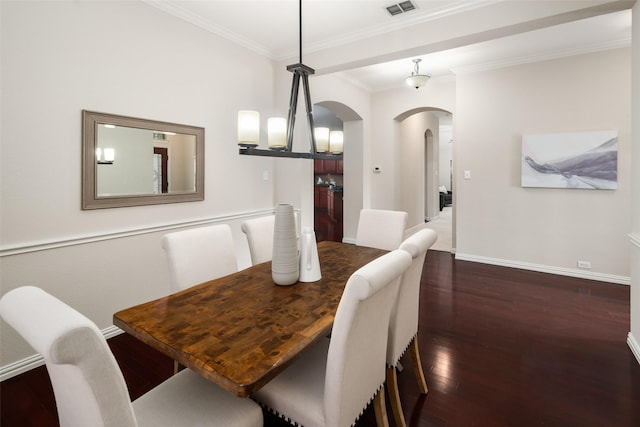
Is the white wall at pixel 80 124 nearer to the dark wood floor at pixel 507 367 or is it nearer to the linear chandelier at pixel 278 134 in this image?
the dark wood floor at pixel 507 367

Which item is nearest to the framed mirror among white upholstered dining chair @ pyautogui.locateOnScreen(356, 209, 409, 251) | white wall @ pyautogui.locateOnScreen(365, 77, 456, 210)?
white upholstered dining chair @ pyautogui.locateOnScreen(356, 209, 409, 251)

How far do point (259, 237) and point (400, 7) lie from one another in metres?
2.26

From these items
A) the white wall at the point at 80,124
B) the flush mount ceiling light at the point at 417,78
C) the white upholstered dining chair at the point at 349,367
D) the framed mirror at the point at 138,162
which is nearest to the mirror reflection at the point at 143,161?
the framed mirror at the point at 138,162

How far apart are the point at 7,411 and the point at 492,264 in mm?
4864

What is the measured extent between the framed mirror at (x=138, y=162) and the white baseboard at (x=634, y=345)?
11.7ft

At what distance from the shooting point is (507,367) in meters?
2.18

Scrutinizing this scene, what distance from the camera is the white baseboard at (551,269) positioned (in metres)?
3.79

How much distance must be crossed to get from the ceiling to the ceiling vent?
0.05 metres

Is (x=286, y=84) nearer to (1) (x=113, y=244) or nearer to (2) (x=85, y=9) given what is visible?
(2) (x=85, y=9)

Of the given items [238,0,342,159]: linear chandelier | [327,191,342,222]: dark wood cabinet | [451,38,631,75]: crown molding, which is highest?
[451,38,631,75]: crown molding

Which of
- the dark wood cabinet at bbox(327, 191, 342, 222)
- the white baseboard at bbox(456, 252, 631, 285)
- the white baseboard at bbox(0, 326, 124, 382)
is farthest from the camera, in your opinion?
the dark wood cabinet at bbox(327, 191, 342, 222)

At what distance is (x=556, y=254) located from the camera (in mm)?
4125

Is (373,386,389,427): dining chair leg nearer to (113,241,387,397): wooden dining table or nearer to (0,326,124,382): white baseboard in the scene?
(113,241,387,397): wooden dining table

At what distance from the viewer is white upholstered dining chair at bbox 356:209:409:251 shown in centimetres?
273
